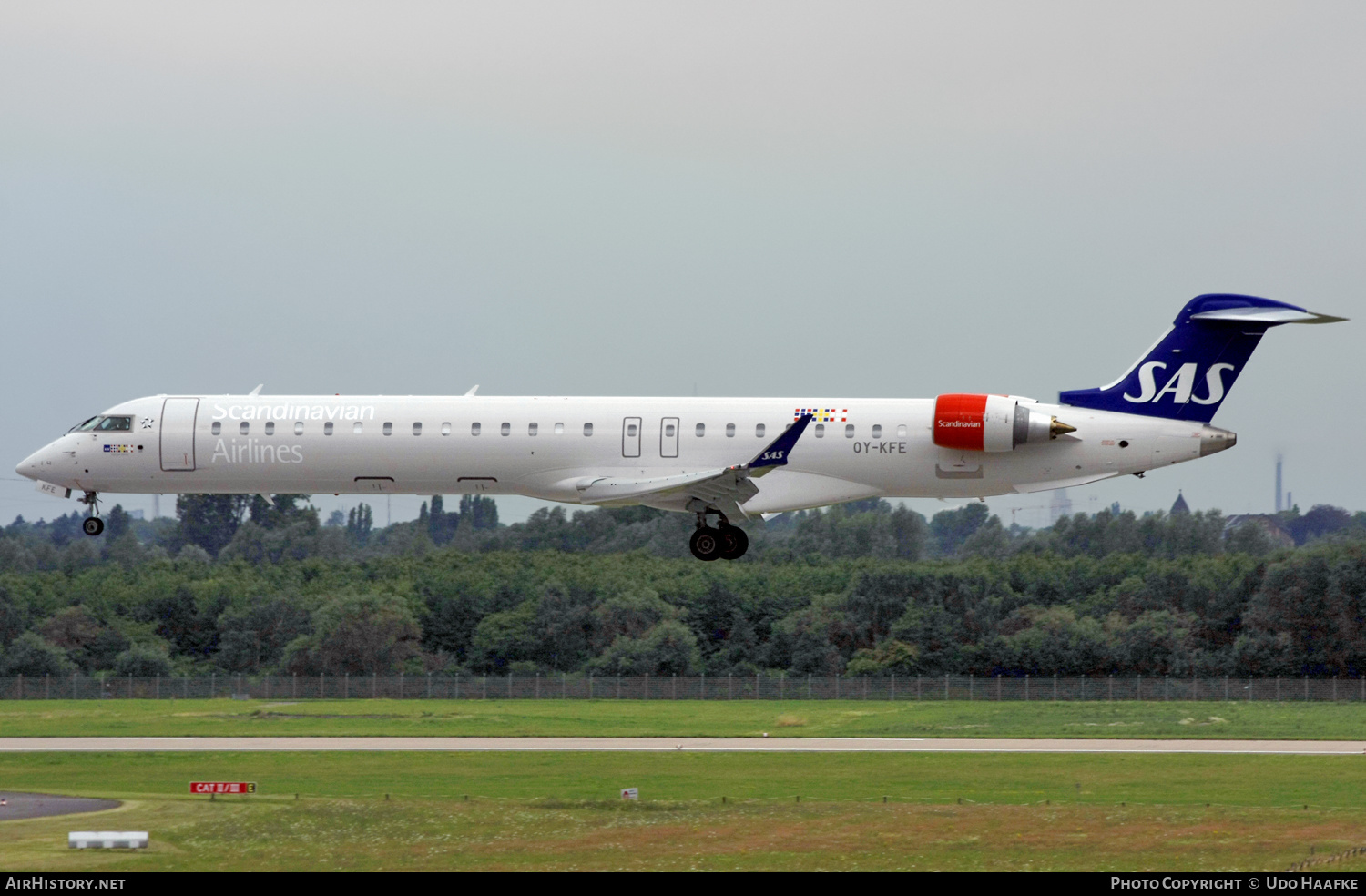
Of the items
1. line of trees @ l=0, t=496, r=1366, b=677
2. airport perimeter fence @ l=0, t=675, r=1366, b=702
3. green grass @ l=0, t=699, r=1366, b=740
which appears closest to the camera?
green grass @ l=0, t=699, r=1366, b=740

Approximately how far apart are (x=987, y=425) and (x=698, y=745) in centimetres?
2892

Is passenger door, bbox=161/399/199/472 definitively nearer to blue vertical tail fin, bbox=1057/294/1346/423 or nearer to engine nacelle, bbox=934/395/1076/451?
engine nacelle, bbox=934/395/1076/451

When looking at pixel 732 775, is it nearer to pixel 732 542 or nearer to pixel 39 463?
pixel 732 542

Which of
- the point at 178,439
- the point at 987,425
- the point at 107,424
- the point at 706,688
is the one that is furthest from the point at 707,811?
the point at 706,688

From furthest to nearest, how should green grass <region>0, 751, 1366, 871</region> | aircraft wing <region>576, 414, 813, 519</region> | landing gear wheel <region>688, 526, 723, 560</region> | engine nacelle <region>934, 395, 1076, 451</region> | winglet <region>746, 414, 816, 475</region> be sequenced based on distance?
green grass <region>0, 751, 1366, 871</region> → landing gear wheel <region>688, 526, 723, 560</region> → engine nacelle <region>934, 395, 1076, 451</region> → aircraft wing <region>576, 414, 813, 519</region> → winglet <region>746, 414, 816, 475</region>

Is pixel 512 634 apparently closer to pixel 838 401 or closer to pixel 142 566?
pixel 142 566

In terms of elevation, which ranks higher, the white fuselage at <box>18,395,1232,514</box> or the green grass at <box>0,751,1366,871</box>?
the white fuselage at <box>18,395,1232,514</box>

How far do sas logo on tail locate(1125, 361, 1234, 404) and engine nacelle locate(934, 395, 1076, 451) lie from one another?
2724 mm

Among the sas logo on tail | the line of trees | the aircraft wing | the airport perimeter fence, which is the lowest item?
the airport perimeter fence

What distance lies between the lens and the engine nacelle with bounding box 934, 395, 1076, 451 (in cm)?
4141

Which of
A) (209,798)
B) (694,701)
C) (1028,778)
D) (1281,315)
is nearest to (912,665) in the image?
(694,701)

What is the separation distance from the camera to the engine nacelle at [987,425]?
136ft

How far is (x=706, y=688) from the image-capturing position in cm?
9138

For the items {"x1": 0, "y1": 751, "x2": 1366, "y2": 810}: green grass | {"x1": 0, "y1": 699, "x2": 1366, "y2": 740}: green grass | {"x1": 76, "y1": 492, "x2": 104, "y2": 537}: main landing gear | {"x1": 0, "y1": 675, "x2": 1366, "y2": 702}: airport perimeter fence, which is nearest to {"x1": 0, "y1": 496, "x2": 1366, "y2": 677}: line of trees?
{"x1": 0, "y1": 675, "x2": 1366, "y2": 702}: airport perimeter fence
